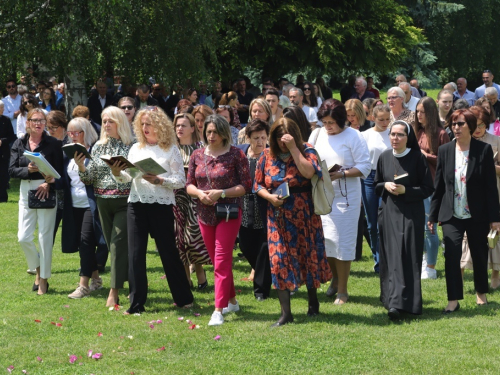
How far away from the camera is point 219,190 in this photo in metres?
8.30

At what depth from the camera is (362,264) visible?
37.0 ft

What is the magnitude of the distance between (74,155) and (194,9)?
33.5 feet

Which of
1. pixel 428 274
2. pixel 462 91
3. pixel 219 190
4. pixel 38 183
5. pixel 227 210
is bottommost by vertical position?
pixel 428 274

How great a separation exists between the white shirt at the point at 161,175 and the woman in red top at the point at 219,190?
0.21 meters

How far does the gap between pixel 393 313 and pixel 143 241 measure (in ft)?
9.11

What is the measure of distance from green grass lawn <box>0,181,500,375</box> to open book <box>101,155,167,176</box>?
1.58 m

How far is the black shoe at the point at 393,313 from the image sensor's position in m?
8.07

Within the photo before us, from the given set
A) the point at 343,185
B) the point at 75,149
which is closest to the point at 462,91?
the point at 343,185

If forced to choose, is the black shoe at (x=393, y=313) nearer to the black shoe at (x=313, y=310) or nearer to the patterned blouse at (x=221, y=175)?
the black shoe at (x=313, y=310)

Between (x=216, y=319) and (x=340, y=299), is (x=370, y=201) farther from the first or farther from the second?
(x=216, y=319)

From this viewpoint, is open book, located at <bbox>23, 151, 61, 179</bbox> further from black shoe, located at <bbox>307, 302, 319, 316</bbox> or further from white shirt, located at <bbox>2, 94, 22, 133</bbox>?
white shirt, located at <bbox>2, 94, 22, 133</bbox>

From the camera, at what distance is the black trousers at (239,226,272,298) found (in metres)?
9.34

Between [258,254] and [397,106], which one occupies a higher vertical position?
[397,106]

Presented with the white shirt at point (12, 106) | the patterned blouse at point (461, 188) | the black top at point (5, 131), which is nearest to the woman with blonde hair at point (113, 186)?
the patterned blouse at point (461, 188)
